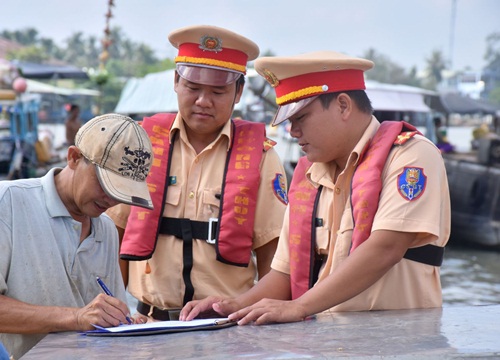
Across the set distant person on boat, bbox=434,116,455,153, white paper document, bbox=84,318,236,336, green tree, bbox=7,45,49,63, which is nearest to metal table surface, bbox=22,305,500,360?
white paper document, bbox=84,318,236,336

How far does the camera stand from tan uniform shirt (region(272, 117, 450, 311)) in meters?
2.63

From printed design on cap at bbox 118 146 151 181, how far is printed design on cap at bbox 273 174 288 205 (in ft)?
3.57

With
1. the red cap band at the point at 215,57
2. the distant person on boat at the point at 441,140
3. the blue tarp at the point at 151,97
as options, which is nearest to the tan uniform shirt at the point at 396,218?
the red cap band at the point at 215,57

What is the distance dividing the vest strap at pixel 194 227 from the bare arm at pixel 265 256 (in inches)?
11.4

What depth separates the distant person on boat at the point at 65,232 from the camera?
2529 millimetres

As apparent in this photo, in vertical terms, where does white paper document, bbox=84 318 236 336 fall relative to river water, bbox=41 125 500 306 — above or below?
above

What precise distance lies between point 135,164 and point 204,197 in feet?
3.18

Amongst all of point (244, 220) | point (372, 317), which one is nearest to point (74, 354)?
point (372, 317)

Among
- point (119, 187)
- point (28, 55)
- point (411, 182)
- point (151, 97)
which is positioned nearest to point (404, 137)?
point (411, 182)

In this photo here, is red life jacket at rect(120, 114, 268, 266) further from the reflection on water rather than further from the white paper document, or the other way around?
the reflection on water

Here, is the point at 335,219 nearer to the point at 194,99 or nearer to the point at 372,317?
the point at 372,317

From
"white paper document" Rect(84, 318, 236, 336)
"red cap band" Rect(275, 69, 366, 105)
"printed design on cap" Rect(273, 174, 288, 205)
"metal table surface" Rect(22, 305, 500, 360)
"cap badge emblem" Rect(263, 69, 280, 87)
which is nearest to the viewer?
"metal table surface" Rect(22, 305, 500, 360)

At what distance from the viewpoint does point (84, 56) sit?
93.0m

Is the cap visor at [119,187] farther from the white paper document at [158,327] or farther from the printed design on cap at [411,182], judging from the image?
the printed design on cap at [411,182]
